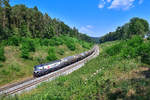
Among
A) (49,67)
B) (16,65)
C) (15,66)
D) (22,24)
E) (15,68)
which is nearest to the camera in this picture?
(49,67)

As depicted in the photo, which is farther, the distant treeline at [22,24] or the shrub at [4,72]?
the distant treeline at [22,24]

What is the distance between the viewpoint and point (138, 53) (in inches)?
515

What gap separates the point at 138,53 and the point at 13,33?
45808 millimetres

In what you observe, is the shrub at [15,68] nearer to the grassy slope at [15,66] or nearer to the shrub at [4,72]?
the grassy slope at [15,66]

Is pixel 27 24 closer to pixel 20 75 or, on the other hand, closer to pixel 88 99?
pixel 20 75

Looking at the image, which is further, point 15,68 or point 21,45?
point 21,45

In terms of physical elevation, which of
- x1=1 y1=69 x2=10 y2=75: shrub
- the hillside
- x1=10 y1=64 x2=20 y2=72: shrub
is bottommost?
x1=1 y1=69 x2=10 y2=75: shrub

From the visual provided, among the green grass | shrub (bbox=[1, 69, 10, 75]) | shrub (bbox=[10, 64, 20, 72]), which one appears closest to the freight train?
the green grass

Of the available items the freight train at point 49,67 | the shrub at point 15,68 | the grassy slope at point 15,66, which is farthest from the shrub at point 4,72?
the freight train at point 49,67

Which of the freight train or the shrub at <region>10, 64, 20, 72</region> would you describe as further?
the shrub at <region>10, 64, 20, 72</region>

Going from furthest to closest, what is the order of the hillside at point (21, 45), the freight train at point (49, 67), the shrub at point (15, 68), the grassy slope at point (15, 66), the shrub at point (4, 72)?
the shrub at point (15, 68) → the hillside at point (21, 45) → the shrub at point (4, 72) → the grassy slope at point (15, 66) → the freight train at point (49, 67)

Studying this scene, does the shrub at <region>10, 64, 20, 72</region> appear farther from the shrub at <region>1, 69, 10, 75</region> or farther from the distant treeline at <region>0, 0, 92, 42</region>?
the distant treeline at <region>0, 0, 92, 42</region>

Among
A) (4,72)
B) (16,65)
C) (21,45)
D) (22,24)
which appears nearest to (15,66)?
(16,65)

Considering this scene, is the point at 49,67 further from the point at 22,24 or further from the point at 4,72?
the point at 22,24
